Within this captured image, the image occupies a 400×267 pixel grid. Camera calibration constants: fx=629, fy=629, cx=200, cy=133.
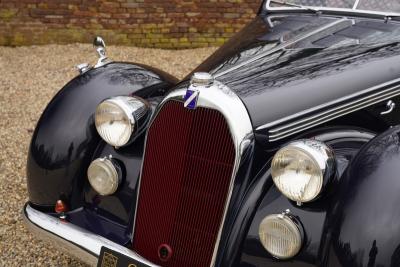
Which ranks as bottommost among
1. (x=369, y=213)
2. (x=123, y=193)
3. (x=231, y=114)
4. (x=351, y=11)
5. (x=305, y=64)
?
(x=123, y=193)

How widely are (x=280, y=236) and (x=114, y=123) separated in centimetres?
103

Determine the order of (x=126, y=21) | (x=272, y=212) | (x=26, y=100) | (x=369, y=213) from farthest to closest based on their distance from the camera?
(x=126, y=21), (x=26, y=100), (x=272, y=212), (x=369, y=213)

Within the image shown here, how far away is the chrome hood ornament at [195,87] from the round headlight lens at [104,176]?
1.90ft

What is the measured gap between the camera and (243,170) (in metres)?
2.53

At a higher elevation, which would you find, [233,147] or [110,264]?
[233,147]

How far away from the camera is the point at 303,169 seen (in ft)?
7.66

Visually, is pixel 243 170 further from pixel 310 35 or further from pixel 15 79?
pixel 15 79

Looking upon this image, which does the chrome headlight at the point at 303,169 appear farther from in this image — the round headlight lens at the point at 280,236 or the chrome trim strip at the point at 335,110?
the chrome trim strip at the point at 335,110

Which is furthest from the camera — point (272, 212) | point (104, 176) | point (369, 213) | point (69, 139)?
point (69, 139)

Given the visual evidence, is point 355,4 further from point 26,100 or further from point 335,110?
point 26,100

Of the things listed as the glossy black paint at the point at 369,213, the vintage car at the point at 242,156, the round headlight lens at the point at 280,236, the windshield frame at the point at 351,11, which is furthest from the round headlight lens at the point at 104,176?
the windshield frame at the point at 351,11

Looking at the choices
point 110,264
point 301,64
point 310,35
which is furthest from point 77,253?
point 310,35

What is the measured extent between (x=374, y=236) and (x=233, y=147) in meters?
0.66

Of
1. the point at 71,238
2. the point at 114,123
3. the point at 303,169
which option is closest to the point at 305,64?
the point at 303,169
